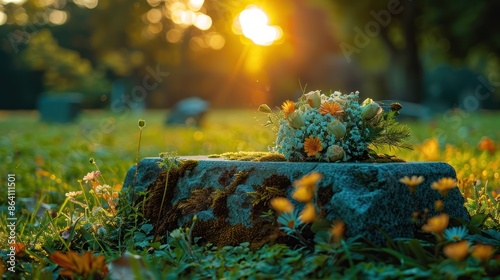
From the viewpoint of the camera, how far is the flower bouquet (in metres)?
3.15

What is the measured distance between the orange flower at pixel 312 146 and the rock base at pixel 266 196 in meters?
0.14

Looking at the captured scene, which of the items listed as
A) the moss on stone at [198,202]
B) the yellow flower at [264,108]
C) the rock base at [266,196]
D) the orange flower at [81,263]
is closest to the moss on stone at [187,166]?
the rock base at [266,196]

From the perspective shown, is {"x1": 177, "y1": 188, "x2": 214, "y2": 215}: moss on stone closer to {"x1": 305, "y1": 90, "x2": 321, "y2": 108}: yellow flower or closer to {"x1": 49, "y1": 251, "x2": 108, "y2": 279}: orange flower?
{"x1": 305, "y1": 90, "x2": 321, "y2": 108}: yellow flower

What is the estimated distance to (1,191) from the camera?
4.93 meters

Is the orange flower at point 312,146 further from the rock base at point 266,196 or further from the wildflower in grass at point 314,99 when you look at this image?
the wildflower in grass at point 314,99

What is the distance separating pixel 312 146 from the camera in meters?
3.14

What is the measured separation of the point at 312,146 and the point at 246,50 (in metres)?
25.0

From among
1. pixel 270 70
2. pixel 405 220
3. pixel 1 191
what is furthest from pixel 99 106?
pixel 405 220

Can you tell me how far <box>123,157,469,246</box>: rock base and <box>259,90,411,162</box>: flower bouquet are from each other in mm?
195

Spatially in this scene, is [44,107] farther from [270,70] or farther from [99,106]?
[99,106]

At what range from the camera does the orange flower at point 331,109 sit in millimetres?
3242

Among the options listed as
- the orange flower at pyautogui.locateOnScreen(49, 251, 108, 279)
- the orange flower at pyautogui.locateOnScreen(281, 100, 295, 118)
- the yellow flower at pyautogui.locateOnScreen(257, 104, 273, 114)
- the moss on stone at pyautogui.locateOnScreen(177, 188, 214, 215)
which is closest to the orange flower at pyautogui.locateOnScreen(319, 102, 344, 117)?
the orange flower at pyautogui.locateOnScreen(281, 100, 295, 118)

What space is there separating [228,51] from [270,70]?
9699 mm

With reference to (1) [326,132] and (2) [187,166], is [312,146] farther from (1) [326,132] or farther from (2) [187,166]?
(2) [187,166]
